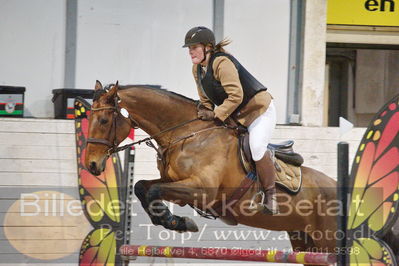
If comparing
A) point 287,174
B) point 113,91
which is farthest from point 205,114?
point 287,174

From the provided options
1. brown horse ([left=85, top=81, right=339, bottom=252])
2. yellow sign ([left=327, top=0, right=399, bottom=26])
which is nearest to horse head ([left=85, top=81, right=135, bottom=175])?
brown horse ([left=85, top=81, right=339, bottom=252])

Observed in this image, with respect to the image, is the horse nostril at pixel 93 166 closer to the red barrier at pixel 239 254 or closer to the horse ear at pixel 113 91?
the horse ear at pixel 113 91

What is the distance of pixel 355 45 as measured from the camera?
28.2 feet

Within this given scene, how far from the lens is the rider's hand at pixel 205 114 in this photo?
195 inches

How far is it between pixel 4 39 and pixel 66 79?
0.63 m

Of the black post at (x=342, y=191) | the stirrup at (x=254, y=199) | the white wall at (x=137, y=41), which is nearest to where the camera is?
→ the black post at (x=342, y=191)

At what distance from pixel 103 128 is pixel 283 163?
1244mm

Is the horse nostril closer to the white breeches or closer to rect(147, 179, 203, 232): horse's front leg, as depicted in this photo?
rect(147, 179, 203, 232): horse's front leg

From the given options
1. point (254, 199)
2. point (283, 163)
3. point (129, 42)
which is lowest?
point (254, 199)

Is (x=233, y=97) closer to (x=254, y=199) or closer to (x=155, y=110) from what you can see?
(x=155, y=110)

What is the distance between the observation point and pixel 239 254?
15.3 feet

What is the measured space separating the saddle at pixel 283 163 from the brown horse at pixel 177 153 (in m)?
0.04

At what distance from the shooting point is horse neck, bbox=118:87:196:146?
192 inches

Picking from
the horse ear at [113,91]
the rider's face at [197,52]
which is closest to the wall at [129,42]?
the horse ear at [113,91]
